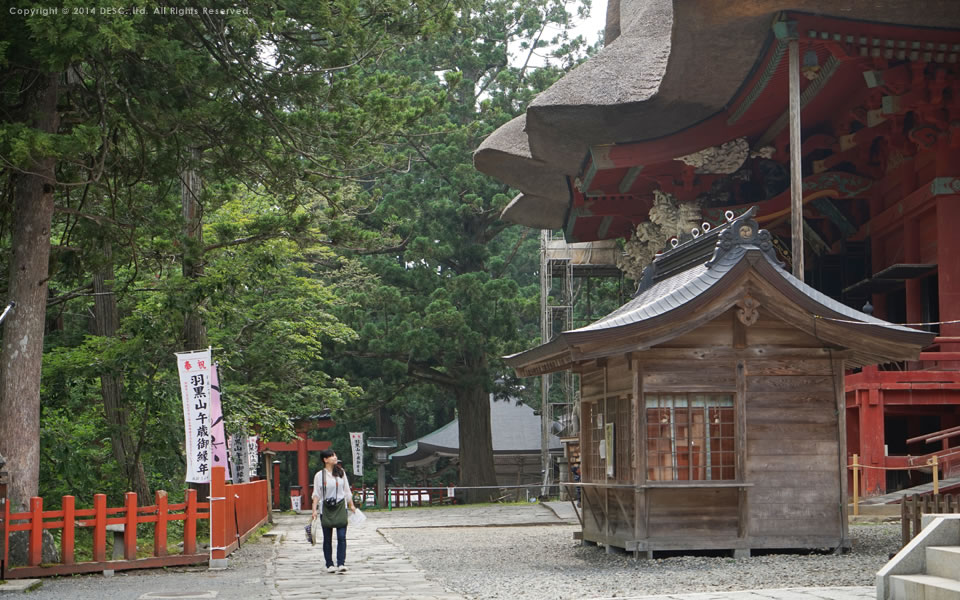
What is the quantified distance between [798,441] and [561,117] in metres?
9.35

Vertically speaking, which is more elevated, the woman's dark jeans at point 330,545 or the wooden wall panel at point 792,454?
the wooden wall panel at point 792,454

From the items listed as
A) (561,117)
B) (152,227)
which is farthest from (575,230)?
(152,227)

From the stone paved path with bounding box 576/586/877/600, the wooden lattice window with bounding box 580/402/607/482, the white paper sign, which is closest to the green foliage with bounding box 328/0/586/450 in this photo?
the white paper sign

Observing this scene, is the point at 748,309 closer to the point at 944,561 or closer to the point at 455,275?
Result: the point at 944,561

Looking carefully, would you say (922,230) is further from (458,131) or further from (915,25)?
(458,131)

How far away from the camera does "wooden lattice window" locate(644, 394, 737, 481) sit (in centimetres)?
1058

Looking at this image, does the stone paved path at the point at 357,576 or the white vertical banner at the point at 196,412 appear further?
the white vertical banner at the point at 196,412

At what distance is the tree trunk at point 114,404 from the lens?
15133 mm

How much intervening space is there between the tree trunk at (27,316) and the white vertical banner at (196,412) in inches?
60.8

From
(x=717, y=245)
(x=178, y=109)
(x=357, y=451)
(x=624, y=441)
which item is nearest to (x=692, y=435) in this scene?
(x=624, y=441)

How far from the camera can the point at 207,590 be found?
919cm

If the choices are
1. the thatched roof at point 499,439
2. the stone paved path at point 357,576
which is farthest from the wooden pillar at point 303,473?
the stone paved path at point 357,576

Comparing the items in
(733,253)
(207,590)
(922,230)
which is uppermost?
(922,230)

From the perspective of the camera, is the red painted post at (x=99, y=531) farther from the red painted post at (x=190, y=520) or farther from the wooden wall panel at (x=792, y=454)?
the wooden wall panel at (x=792, y=454)
